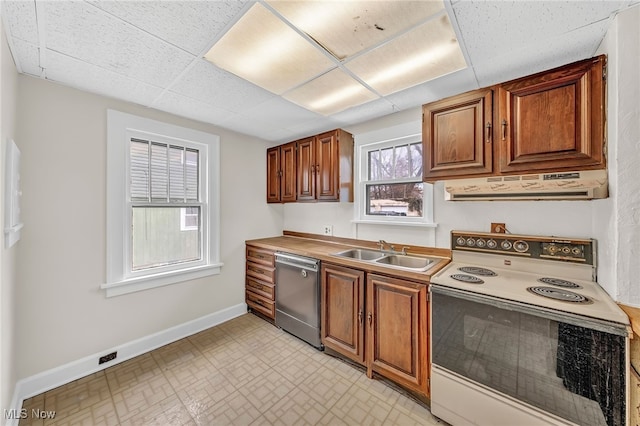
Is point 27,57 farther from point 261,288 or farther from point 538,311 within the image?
point 538,311

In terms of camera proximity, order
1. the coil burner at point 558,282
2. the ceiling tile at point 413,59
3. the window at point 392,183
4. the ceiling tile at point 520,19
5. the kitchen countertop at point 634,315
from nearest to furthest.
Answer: the kitchen countertop at point 634,315 → the ceiling tile at point 520,19 → the ceiling tile at point 413,59 → the coil burner at point 558,282 → the window at point 392,183

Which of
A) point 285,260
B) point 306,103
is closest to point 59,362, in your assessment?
point 285,260

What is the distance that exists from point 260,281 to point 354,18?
2796mm

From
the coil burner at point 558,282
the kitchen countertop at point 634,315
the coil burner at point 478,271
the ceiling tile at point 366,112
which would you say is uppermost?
the ceiling tile at point 366,112

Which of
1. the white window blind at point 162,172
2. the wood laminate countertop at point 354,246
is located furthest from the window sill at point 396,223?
the white window blind at point 162,172

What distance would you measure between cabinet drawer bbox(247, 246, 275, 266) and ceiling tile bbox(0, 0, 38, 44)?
2.42 metres

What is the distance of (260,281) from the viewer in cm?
307

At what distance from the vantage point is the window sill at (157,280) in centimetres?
222

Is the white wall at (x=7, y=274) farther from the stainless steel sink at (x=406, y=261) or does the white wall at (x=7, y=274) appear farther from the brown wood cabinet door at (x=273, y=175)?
the stainless steel sink at (x=406, y=261)

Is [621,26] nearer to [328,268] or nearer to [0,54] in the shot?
[328,268]

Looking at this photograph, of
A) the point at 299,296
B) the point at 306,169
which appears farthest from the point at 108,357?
the point at 306,169

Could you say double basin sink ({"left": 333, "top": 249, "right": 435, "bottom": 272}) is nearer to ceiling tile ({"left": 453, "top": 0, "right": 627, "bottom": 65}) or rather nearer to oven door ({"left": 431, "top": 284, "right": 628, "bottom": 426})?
oven door ({"left": 431, "top": 284, "right": 628, "bottom": 426})

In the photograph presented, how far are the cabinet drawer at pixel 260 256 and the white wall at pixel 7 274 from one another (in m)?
1.97

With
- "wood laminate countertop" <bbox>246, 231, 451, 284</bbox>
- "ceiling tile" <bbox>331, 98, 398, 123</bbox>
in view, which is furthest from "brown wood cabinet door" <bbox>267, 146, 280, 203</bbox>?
"ceiling tile" <bbox>331, 98, 398, 123</bbox>
